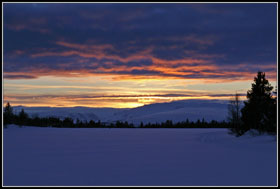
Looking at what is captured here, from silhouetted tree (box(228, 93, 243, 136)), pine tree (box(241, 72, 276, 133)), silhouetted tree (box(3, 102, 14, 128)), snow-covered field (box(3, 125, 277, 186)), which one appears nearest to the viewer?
snow-covered field (box(3, 125, 277, 186))

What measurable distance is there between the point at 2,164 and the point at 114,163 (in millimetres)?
5737

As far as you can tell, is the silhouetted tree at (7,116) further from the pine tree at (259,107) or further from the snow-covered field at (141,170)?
the snow-covered field at (141,170)

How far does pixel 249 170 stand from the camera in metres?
15.5

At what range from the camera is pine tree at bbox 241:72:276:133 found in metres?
35.2

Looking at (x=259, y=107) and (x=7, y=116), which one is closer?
(x=259, y=107)

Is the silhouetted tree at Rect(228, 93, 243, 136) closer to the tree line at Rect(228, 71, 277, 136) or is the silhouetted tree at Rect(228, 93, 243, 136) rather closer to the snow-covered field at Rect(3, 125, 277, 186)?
the tree line at Rect(228, 71, 277, 136)

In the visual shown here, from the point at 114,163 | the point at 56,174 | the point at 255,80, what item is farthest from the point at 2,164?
the point at 255,80

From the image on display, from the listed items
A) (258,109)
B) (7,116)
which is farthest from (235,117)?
(7,116)

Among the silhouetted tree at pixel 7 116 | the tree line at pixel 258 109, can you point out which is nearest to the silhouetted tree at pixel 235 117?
the tree line at pixel 258 109

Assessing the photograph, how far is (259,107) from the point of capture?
37.8m

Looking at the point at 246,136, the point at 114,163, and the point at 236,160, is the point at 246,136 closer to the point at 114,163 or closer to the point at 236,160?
the point at 236,160

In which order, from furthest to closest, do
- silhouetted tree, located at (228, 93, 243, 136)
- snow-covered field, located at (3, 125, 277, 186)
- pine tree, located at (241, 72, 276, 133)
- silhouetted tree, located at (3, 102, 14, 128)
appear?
1. silhouetted tree, located at (3, 102, 14, 128)
2. silhouetted tree, located at (228, 93, 243, 136)
3. pine tree, located at (241, 72, 276, 133)
4. snow-covered field, located at (3, 125, 277, 186)

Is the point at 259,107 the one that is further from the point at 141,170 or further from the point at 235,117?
the point at 141,170

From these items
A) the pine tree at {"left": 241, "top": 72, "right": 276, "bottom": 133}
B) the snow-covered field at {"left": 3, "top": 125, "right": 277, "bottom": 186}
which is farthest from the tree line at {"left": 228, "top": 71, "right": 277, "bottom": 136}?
the snow-covered field at {"left": 3, "top": 125, "right": 277, "bottom": 186}
